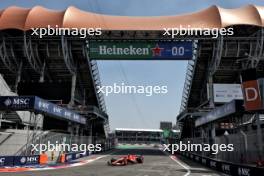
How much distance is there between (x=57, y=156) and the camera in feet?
108

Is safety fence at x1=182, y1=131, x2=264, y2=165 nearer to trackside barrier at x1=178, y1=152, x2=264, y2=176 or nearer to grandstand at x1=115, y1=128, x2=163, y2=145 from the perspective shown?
trackside barrier at x1=178, y1=152, x2=264, y2=176

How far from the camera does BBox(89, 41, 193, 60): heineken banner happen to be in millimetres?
54375

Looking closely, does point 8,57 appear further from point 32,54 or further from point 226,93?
point 226,93

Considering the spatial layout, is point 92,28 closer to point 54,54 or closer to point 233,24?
point 54,54

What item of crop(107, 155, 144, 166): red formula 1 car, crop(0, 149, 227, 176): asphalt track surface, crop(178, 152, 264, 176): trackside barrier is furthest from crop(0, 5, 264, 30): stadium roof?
crop(0, 149, 227, 176): asphalt track surface

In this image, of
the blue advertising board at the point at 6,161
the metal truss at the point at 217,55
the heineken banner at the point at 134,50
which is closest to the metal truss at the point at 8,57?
the heineken banner at the point at 134,50

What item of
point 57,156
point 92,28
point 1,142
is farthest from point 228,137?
point 92,28

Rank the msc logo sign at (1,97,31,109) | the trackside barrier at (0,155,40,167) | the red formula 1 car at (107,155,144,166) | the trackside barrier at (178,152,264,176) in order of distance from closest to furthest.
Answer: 1. the trackside barrier at (178,152,264,176)
2. the trackside barrier at (0,155,40,167)
3. the msc logo sign at (1,97,31,109)
4. the red formula 1 car at (107,155,144,166)

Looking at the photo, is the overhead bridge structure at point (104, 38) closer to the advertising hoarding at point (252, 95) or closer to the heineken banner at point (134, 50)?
the heineken banner at point (134, 50)

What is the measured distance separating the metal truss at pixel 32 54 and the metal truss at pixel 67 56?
4954mm

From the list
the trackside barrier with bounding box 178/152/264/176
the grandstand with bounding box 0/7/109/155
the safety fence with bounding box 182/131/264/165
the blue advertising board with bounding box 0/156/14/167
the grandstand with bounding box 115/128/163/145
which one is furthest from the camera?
the grandstand with bounding box 115/128/163/145

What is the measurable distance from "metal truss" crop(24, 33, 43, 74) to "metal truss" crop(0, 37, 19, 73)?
3.28 metres

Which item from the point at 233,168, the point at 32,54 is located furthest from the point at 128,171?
the point at 32,54

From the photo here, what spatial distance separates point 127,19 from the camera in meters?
56.3
